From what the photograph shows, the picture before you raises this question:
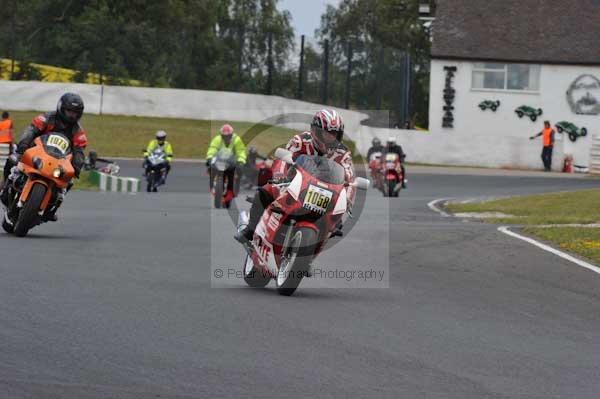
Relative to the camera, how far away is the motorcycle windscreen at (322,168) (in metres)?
10.2

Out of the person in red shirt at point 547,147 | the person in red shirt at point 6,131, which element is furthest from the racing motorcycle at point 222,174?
the person in red shirt at point 547,147

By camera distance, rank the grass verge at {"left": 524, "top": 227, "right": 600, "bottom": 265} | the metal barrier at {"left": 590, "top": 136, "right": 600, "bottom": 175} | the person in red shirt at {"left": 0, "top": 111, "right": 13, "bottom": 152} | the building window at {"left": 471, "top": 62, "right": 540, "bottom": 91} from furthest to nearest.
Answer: the building window at {"left": 471, "top": 62, "right": 540, "bottom": 91} → the metal barrier at {"left": 590, "top": 136, "right": 600, "bottom": 175} → the person in red shirt at {"left": 0, "top": 111, "right": 13, "bottom": 152} → the grass verge at {"left": 524, "top": 227, "right": 600, "bottom": 265}

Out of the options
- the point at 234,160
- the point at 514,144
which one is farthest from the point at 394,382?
the point at 514,144

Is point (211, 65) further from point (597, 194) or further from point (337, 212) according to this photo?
point (337, 212)

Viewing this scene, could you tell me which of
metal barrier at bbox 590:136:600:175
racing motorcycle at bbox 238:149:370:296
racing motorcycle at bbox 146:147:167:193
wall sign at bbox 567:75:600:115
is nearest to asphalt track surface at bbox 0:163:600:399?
racing motorcycle at bbox 238:149:370:296

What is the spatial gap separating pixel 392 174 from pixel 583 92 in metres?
23.4

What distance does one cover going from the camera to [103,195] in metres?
26.2

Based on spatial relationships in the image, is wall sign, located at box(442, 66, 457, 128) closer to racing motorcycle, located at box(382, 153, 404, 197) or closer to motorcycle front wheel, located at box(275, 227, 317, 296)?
racing motorcycle, located at box(382, 153, 404, 197)

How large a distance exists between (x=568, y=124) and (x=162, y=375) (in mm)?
45990

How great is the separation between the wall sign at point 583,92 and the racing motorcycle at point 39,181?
3963cm

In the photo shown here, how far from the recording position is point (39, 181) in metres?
13.9

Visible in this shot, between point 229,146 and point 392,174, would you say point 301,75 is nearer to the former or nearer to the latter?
point 392,174

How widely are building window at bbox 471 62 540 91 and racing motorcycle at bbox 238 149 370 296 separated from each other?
42657 mm

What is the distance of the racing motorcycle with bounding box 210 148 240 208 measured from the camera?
23.2m
